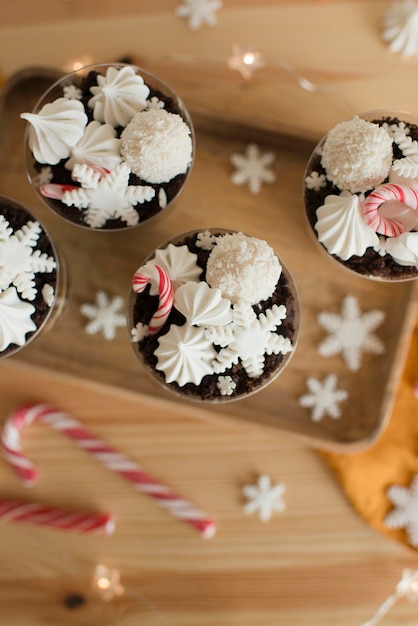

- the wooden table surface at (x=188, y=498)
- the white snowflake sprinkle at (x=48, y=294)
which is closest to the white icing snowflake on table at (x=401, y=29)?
the wooden table surface at (x=188, y=498)

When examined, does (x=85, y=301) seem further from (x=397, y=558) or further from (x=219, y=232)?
(x=397, y=558)

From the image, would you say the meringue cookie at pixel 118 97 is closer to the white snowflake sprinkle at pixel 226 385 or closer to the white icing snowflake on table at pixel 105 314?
the white icing snowflake on table at pixel 105 314

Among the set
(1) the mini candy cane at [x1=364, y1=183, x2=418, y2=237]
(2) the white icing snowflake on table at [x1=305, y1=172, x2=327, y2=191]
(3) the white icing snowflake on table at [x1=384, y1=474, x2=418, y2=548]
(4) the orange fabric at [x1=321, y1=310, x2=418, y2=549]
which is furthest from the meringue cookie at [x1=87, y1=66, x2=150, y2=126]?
(3) the white icing snowflake on table at [x1=384, y1=474, x2=418, y2=548]

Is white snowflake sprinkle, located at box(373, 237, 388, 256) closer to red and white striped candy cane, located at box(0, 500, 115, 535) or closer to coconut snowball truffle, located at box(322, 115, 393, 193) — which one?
coconut snowball truffle, located at box(322, 115, 393, 193)

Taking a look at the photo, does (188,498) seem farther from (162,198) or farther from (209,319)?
(162,198)

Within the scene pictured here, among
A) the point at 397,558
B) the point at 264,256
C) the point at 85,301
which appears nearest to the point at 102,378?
the point at 85,301

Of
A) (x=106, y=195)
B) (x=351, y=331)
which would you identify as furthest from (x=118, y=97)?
(x=351, y=331)
